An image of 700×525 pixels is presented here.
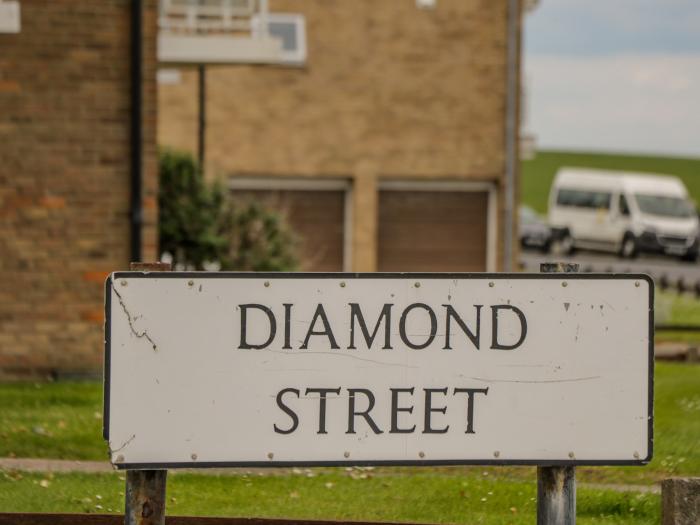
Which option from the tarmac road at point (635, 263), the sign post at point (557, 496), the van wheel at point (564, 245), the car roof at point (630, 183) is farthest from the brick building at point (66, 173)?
the van wheel at point (564, 245)

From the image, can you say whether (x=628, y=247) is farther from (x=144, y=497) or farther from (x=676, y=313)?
(x=144, y=497)

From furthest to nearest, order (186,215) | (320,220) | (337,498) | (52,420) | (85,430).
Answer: (320,220), (186,215), (52,420), (85,430), (337,498)

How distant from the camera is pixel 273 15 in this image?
28469 mm

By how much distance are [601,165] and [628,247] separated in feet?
234

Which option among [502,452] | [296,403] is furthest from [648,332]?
[296,403]

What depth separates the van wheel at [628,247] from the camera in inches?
1954

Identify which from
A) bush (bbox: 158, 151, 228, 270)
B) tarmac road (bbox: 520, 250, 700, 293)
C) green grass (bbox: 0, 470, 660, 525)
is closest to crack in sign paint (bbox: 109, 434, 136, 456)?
green grass (bbox: 0, 470, 660, 525)

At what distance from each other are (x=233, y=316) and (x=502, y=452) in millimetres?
1063

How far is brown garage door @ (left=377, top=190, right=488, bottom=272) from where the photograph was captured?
2989 cm

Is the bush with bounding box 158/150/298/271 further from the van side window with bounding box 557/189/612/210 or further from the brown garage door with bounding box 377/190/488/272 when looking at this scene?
the van side window with bounding box 557/189/612/210

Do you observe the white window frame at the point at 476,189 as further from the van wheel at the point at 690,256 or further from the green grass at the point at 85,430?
the van wheel at the point at 690,256

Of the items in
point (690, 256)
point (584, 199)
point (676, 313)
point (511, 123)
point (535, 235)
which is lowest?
point (690, 256)

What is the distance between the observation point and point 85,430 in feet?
35.6

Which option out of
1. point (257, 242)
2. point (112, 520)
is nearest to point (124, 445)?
point (112, 520)
